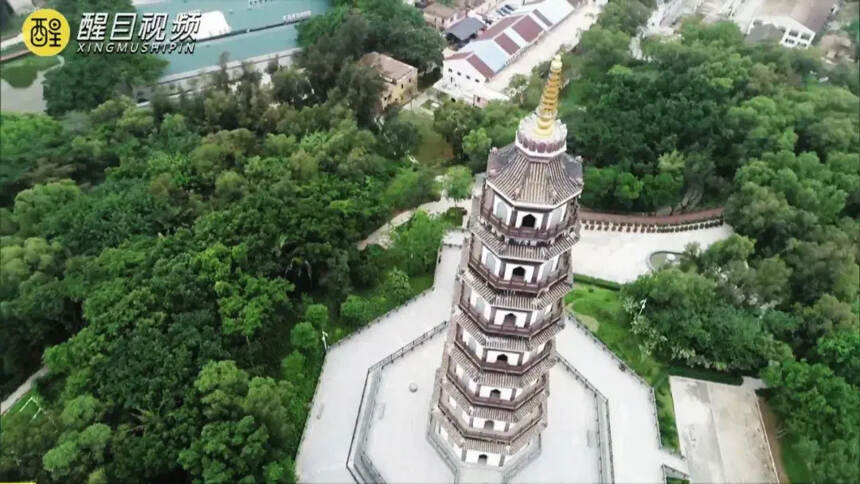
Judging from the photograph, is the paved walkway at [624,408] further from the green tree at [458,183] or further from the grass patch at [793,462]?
the green tree at [458,183]

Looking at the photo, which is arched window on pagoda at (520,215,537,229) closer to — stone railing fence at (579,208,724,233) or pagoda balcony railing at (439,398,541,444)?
pagoda balcony railing at (439,398,541,444)

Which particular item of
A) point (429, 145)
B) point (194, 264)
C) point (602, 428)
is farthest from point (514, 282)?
point (429, 145)

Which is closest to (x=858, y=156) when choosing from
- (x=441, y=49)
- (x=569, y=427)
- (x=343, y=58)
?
(x=569, y=427)

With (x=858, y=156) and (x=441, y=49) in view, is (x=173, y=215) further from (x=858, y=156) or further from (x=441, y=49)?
(x=858, y=156)

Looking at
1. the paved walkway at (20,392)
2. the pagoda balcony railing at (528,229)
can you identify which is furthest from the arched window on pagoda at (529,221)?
the paved walkway at (20,392)

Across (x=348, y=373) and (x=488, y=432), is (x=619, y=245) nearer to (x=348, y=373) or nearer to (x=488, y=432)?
(x=488, y=432)

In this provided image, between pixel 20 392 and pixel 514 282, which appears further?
pixel 20 392
